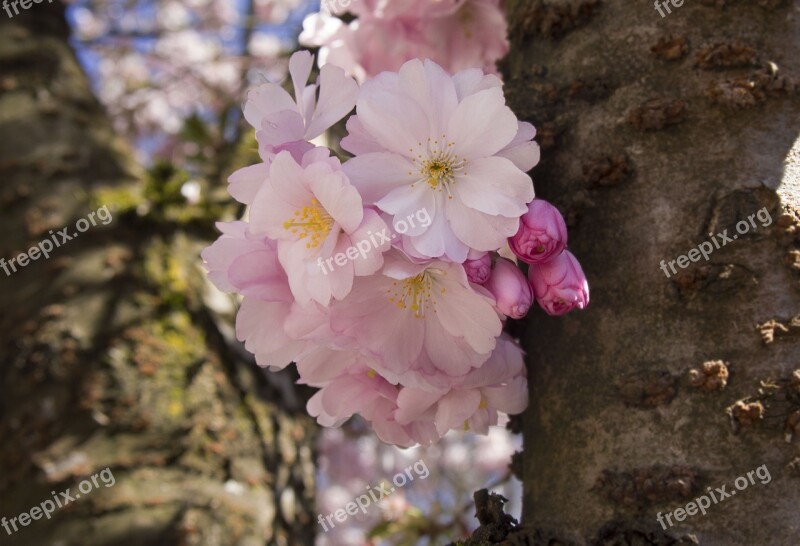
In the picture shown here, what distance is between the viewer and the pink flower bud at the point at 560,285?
93cm

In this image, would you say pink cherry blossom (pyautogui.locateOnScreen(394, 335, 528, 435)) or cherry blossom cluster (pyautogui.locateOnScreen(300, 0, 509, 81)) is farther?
cherry blossom cluster (pyautogui.locateOnScreen(300, 0, 509, 81))

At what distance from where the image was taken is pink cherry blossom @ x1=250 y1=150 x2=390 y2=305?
2.93 ft

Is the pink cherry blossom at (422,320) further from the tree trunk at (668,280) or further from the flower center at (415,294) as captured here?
the tree trunk at (668,280)

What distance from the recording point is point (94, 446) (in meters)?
1.85

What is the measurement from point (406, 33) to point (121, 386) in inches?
43.2

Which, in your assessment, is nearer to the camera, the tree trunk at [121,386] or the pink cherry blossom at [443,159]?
the pink cherry blossom at [443,159]

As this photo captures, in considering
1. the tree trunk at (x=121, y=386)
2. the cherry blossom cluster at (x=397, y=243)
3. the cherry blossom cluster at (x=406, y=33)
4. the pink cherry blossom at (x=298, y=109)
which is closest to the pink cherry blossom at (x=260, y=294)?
the cherry blossom cluster at (x=397, y=243)

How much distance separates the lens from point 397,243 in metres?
0.90

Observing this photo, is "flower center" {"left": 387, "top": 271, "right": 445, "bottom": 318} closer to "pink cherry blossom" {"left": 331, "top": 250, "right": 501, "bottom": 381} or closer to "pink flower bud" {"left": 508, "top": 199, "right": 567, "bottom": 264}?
"pink cherry blossom" {"left": 331, "top": 250, "right": 501, "bottom": 381}

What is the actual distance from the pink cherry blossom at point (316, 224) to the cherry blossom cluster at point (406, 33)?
63 cm

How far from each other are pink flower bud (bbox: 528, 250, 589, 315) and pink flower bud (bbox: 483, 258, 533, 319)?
2 centimetres

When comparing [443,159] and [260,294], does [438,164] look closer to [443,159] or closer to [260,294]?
[443,159]

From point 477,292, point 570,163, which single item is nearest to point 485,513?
point 477,292

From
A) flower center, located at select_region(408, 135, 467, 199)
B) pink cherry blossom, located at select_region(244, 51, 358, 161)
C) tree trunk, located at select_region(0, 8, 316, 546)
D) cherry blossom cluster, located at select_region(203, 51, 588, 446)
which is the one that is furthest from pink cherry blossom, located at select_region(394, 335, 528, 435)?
tree trunk, located at select_region(0, 8, 316, 546)
